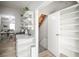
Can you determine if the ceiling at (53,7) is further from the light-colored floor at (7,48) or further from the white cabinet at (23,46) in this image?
the light-colored floor at (7,48)

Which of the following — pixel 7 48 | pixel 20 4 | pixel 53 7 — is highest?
pixel 53 7

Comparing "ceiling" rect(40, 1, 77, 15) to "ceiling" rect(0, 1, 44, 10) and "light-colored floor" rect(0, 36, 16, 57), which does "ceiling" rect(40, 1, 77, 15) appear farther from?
"light-colored floor" rect(0, 36, 16, 57)

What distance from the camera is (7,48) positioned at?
2727mm

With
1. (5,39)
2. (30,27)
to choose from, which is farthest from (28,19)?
(5,39)

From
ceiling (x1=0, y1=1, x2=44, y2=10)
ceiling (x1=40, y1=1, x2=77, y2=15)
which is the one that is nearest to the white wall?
ceiling (x1=0, y1=1, x2=44, y2=10)

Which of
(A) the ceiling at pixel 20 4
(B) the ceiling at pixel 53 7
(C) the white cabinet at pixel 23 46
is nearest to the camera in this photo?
(A) the ceiling at pixel 20 4

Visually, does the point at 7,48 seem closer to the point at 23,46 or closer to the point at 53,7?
the point at 23,46

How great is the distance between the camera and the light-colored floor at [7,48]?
2.56 metres

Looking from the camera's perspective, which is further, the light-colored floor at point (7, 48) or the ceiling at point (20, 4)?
the light-colored floor at point (7, 48)

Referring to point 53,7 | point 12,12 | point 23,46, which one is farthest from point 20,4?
point 53,7

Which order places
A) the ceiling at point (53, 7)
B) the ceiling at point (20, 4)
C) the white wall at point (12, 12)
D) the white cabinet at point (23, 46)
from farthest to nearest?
1. the ceiling at point (53, 7)
2. the white cabinet at point (23, 46)
3. the white wall at point (12, 12)
4. the ceiling at point (20, 4)

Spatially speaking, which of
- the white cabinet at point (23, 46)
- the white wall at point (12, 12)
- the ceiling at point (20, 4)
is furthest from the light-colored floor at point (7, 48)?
the ceiling at point (20, 4)

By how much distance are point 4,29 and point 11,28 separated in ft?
0.61

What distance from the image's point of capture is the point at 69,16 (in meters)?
2.96
